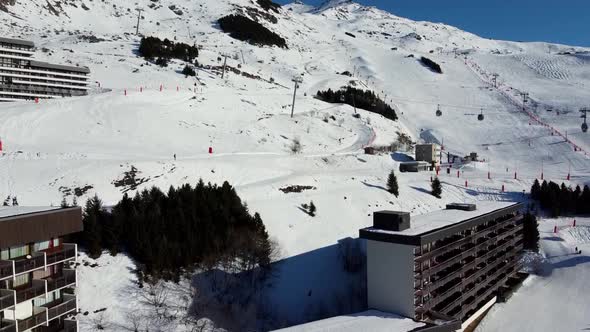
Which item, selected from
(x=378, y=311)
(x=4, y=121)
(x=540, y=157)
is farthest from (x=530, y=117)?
(x=4, y=121)

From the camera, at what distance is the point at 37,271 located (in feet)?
60.8

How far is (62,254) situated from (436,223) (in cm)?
2154

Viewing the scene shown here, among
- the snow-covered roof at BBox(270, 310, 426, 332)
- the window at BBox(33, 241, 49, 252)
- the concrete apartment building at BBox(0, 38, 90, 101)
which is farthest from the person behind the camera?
the concrete apartment building at BBox(0, 38, 90, 101)

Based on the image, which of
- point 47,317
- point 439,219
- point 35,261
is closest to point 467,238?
point 439,219

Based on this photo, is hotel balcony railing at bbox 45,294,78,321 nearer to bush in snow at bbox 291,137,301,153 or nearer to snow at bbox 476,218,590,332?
snow at bbox 476,218,590,332

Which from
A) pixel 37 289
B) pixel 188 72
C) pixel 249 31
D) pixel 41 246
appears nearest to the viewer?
pixel 37 289

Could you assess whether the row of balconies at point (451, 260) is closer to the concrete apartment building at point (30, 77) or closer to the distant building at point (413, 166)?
the distant building at point (413, 166)

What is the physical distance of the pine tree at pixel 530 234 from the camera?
42688 mm

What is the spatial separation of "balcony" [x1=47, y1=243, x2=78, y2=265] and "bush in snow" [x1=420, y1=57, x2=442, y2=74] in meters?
118

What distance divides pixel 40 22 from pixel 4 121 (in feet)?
214

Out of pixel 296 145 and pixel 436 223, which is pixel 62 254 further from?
pixel 296 145

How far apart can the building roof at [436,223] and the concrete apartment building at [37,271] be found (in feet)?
52.0

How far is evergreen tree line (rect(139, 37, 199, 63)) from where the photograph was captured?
84950mm

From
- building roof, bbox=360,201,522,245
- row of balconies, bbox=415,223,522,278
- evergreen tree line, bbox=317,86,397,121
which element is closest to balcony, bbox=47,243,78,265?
building roof, bbox=360,201,522,245
